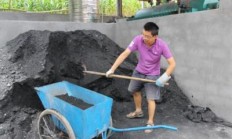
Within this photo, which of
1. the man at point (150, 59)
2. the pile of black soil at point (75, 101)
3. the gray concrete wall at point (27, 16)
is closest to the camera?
the pile of black soil at point (75, 101)

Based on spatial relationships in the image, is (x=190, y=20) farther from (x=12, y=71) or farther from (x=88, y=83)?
(x=12, y=71)

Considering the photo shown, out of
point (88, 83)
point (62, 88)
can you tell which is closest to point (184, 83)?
point (88, 83)

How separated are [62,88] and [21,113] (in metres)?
0.69

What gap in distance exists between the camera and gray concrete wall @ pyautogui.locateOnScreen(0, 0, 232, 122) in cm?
394

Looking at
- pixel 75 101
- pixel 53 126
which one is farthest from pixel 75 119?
pixel 75 101

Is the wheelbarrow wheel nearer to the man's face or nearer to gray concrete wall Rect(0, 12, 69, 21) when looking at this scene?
the man's face

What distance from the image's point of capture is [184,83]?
4742 mm

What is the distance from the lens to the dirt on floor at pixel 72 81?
3.62 metres

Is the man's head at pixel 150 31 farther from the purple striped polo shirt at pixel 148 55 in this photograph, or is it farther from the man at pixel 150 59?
the purple striped polo shirt at pixel 148 55

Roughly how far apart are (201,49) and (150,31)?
1363 millimetres

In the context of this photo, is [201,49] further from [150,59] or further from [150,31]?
[150,31]

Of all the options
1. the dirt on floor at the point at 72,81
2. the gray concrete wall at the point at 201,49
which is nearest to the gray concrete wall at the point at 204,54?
the gray concrete wall at the point at 201,49

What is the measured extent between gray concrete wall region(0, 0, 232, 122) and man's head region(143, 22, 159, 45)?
122cm

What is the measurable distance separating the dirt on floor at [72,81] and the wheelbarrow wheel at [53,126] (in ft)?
0.87
